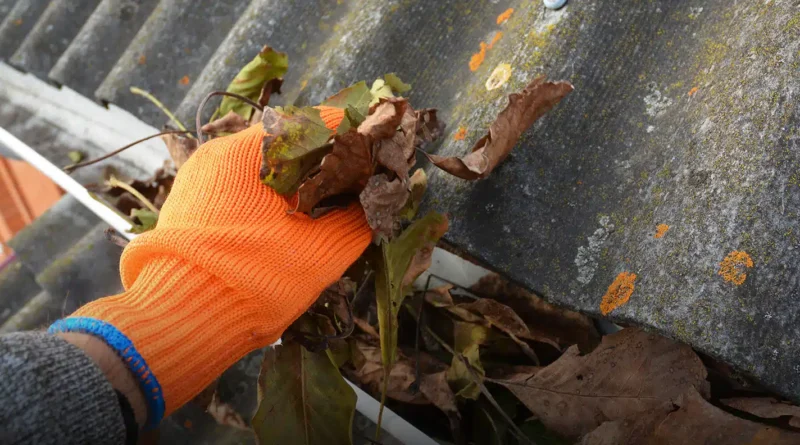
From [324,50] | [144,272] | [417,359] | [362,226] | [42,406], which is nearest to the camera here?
[42,406]

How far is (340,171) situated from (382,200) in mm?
66

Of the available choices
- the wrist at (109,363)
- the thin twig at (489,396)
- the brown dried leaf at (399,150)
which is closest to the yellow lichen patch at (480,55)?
the brown dried leaf at (399,150)

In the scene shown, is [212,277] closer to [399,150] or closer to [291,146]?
[291,146]

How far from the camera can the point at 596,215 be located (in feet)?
2.65

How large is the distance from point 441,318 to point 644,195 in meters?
0.45

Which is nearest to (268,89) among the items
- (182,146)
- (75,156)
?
(182,146)

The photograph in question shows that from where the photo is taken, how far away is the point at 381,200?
0.73m

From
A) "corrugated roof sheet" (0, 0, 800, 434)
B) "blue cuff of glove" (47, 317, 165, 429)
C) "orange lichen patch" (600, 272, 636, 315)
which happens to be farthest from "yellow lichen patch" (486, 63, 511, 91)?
"blue cuff of glove" (47, 317, 165, 429)

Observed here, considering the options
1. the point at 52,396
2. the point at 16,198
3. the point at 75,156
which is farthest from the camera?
the point at 16,198

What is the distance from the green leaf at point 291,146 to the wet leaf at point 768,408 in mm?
656

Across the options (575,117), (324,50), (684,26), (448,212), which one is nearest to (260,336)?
(448,212)

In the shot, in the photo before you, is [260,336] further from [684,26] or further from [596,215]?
[684,26]

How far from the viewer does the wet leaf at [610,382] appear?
0.78m

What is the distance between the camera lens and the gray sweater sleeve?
47 centimetres
